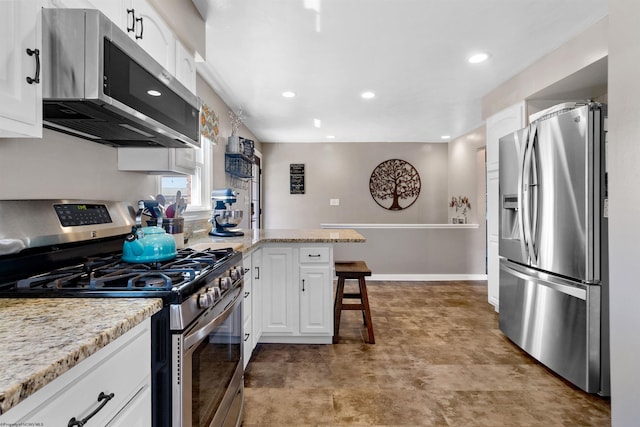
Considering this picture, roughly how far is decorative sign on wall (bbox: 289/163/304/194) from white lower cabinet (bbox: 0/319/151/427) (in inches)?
216

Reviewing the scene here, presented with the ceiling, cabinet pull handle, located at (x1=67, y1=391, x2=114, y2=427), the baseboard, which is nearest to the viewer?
cabinet pull handle, located at (x1=67, y1=391, x2=114, y2=427)

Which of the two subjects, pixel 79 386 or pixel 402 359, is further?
pixel 402 359

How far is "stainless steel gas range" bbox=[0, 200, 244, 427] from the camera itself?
0.95 meters

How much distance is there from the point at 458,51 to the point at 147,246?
2.63 meters

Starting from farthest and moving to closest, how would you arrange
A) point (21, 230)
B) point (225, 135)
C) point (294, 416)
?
point (225, 135)
point (294, 416)
point (21, 230)

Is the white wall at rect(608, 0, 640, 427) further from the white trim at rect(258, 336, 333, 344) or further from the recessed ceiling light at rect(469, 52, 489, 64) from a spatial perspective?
the white trim at rect(258, 336, 333, 344)

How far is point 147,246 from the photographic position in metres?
1.36

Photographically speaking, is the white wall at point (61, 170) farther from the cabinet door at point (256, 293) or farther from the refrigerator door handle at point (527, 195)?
the refrigerator door handle at point (527, 195)

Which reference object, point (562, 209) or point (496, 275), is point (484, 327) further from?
point (562, 209)

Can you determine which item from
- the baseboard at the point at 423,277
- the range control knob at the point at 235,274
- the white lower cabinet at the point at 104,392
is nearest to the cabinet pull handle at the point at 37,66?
the white lower cabinet at the point at 104,392

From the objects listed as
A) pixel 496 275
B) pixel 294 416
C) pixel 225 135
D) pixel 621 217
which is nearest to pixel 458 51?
pixel 621 217

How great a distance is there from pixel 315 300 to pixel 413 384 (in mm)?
925

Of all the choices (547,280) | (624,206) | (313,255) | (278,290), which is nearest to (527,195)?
(547,280)

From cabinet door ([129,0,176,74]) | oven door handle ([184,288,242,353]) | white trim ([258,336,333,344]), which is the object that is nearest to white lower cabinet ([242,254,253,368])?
white trim ([258,336,333,344])
